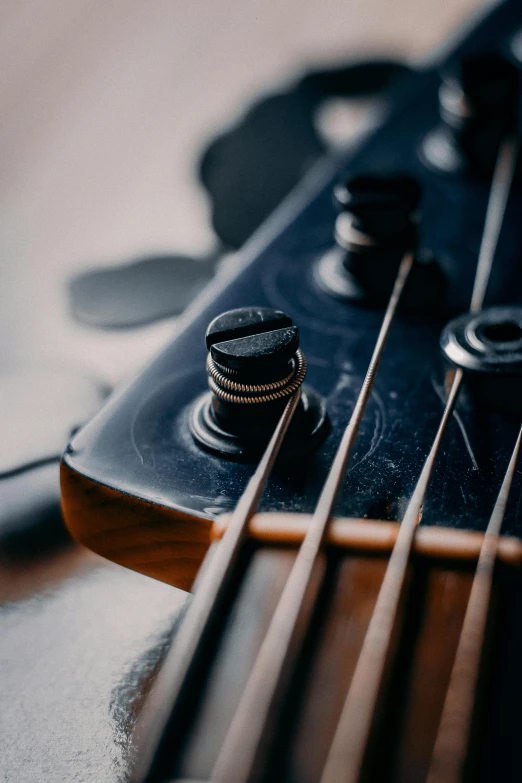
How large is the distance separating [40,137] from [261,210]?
361 mm

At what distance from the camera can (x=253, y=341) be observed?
49 centimetres

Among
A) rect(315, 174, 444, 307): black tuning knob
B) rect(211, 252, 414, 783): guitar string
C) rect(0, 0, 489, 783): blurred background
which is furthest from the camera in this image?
rect(315, 174, 444, 307): black tuning knob

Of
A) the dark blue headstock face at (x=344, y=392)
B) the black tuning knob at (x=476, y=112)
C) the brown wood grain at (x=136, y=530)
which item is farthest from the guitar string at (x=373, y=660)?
the black tuning knob at (x=476, y=112)

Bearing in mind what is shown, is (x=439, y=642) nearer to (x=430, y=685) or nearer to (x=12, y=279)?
(x=430, y=685)

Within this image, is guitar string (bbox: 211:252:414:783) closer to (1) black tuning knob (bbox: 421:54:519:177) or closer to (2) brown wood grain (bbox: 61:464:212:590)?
(2) brown wood grain (bbox: 61:464:212:590)

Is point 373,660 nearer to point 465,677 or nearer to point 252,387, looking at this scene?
point 465,677

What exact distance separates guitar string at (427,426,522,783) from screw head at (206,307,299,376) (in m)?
0.18

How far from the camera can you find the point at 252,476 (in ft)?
1.68

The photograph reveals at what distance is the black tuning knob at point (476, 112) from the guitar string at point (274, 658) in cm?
53

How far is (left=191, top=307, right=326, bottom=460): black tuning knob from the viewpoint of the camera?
1.61ft

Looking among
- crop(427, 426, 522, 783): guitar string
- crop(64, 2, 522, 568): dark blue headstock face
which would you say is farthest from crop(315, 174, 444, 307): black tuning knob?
crop(427, 426, 522, 783): guitar string

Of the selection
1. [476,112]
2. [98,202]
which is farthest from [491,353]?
[98,202]

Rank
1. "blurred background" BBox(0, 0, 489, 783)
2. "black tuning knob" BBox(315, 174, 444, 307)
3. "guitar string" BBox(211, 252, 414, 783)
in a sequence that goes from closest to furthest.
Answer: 1. "guitar string" BBox(211, 252, 414, 783)
2. "blurred background" BBox(0, 0, 489, 783)
3. "black tuning knob" BBox(315, 174, 444, 307)

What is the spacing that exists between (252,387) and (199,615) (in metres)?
0.16
